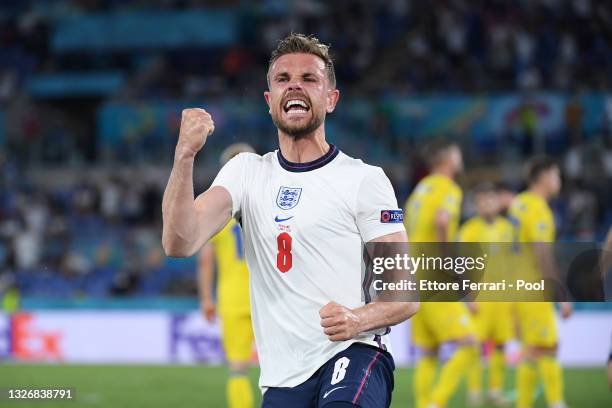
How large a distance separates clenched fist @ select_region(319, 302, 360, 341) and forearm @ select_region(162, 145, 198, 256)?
0.50 meters

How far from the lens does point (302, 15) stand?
71.5ft

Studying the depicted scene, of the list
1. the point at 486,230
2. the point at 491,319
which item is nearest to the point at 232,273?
the point at 491,319

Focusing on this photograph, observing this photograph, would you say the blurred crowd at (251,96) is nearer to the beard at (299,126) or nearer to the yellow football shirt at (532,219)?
the yellow football shirt at (532,219)

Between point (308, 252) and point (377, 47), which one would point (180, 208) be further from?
point (377, 47)

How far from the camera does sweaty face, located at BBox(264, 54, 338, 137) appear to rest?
3754 millimetres

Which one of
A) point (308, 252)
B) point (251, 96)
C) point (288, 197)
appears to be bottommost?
point (308, 252)

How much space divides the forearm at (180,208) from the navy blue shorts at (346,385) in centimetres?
67

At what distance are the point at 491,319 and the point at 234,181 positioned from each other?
666cm

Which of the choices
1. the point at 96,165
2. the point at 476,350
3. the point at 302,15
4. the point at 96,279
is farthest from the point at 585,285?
the point at 302,15

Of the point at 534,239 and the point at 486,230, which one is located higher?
the point at 486,230

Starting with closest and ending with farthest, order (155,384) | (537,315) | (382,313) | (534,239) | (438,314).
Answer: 1. (382,313)
2. (438,314)
3. (537,315)
4. (534,239)
5. (155,384)

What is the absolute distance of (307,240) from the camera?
3727 millimetres

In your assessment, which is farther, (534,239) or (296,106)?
(534,239)

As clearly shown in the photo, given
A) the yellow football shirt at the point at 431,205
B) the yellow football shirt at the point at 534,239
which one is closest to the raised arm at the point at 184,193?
the yellow football shirt at the point at 431,205
